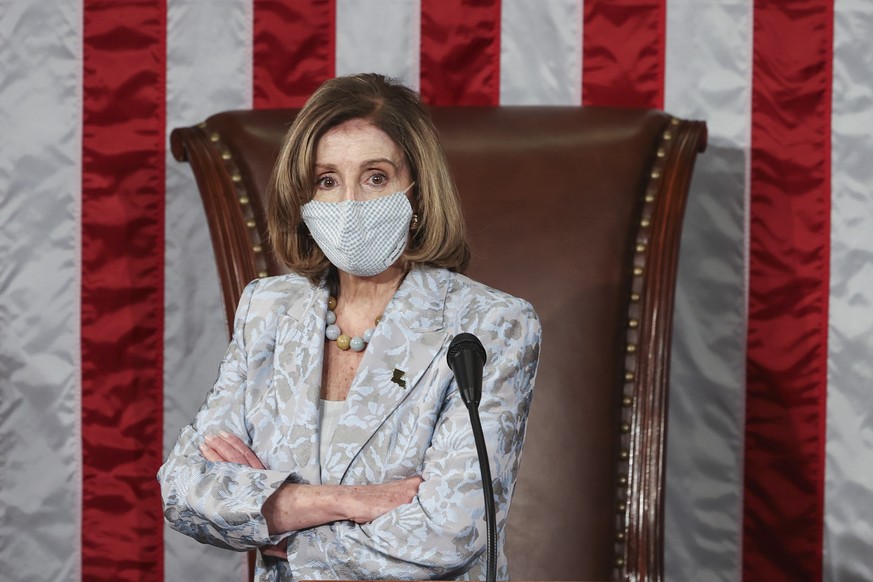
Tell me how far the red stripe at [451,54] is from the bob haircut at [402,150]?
0.73m

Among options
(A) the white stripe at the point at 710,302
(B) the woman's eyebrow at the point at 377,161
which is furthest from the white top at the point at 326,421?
(A) the white stripe at the point at 710,302

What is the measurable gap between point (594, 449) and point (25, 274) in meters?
1.35

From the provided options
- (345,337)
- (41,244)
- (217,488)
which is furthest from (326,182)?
(41,244)

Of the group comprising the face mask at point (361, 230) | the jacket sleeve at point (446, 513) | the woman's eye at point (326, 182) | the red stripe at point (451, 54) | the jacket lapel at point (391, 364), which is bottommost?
the jacket sleeve at point (446, 513)

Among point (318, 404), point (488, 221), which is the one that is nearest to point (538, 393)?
point (488, 221)

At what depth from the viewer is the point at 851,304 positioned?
2.64m

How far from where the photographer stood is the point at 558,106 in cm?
255

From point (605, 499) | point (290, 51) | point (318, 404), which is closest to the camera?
point (318, 404)

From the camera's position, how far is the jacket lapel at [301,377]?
182 centimetres

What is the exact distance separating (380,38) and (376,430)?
121cm

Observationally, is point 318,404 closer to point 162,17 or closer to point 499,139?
point 499,139

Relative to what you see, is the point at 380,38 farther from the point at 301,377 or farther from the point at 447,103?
the point at 301,377

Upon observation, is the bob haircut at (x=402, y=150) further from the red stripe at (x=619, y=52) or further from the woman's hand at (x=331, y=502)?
the red stripe at (x=619, y=52)

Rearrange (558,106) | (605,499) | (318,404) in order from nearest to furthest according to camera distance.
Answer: (318,404) < (605,499) < (558,106)
